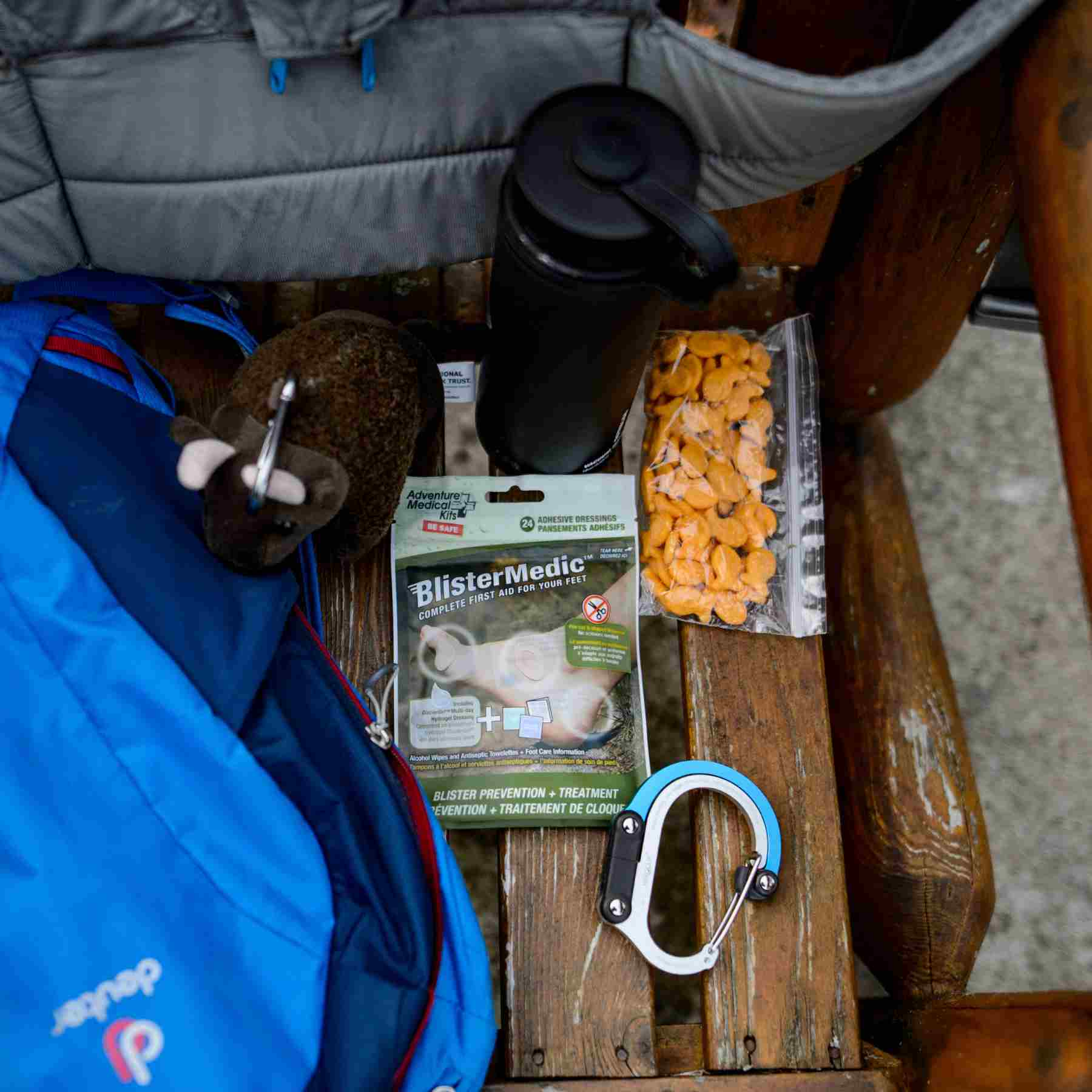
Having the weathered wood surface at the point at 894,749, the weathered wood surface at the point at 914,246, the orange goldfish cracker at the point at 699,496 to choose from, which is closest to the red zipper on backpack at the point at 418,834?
the orange goldfish cracker at the point at 699,496

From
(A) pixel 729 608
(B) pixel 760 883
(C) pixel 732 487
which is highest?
(C) pixel 732 487

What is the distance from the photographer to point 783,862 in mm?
739

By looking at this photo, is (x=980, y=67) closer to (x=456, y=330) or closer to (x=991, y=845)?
(x=456, y=330)

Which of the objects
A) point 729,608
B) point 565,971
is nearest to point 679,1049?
point 565,971

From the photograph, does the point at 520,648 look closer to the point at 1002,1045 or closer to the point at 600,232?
the point at 600,232

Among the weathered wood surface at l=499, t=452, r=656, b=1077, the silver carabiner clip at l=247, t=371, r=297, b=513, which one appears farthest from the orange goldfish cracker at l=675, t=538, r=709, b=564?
the silver carabiner clip at l=247, t=371, r=297, b=513

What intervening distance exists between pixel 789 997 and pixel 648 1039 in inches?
4.4

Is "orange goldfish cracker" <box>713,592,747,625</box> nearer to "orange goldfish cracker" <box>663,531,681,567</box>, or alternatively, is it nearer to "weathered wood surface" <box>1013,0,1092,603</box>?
"orange goldfish cracker" <box>663,531,681,567</box>

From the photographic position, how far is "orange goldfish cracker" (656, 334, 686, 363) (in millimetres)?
831

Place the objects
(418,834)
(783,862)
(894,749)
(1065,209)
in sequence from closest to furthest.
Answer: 1. (1065,209)
2. (418,834)
3. (783,862)
4. (894,749)

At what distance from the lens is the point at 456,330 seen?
0.81m

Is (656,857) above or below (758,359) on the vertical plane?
below

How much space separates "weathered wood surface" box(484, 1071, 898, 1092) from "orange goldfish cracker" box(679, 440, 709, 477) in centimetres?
46

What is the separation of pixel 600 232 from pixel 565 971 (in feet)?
1.72
